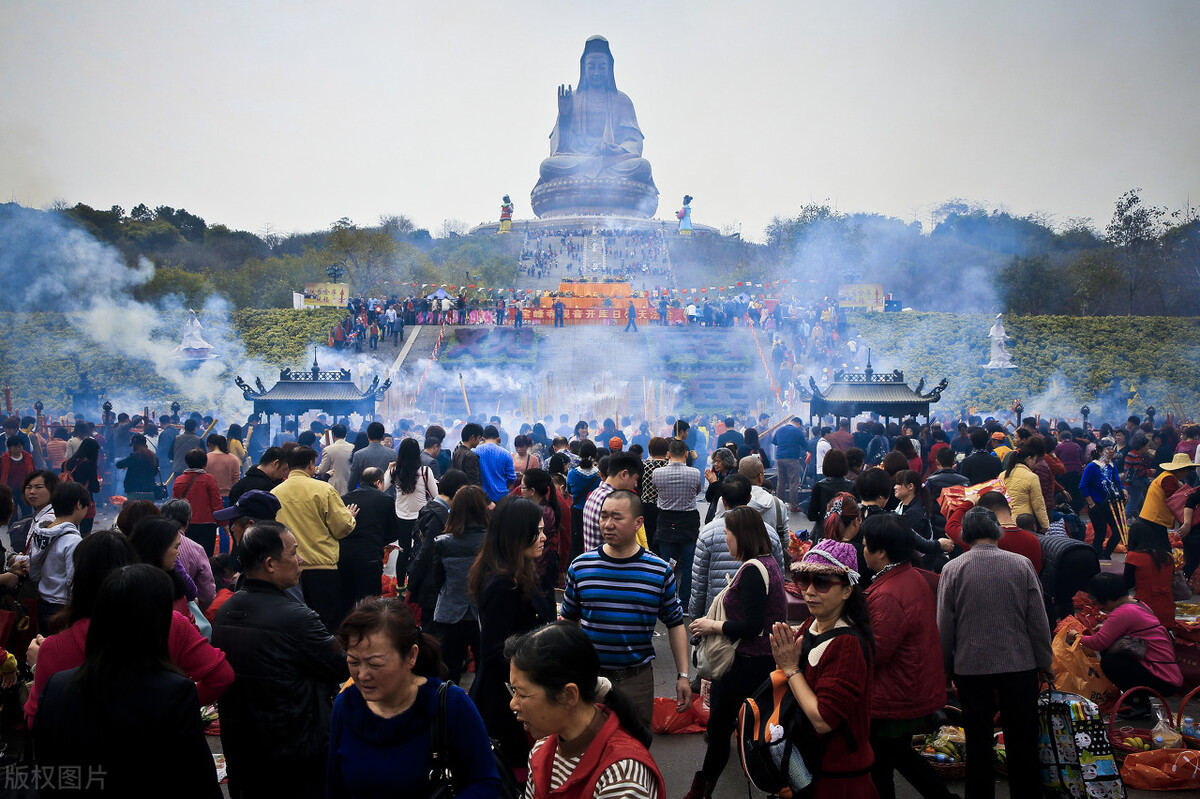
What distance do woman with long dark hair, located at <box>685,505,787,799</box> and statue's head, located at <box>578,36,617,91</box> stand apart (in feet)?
Answer: 200

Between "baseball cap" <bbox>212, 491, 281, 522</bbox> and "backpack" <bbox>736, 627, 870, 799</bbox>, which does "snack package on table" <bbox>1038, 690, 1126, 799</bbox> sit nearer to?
"backpack" <bbox>736, 627, 870, 799</bbox>

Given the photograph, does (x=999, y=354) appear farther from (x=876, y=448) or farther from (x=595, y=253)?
(x=595, y=253)

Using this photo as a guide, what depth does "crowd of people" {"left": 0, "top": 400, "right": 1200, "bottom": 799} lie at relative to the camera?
2.38m

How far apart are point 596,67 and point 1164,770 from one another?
61.6m

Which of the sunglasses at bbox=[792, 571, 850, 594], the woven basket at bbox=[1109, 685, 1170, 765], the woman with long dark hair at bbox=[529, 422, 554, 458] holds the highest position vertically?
the sunglasses at bbox=[792, 571, 850, 594]

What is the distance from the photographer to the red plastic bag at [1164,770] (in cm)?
425

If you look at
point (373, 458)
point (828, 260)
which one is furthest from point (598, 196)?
point (373, 458)

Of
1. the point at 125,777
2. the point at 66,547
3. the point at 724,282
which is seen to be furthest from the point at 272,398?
the point at 724,282

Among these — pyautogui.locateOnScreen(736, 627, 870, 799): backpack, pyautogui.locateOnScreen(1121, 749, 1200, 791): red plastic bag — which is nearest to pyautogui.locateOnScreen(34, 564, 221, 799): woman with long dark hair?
pyautogui.locateOnScreen(736, 627, 870, 799): backpack

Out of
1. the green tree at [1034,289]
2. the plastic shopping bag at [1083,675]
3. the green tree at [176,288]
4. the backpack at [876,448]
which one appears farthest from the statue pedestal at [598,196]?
the plastic shopping bag at [1083,675]

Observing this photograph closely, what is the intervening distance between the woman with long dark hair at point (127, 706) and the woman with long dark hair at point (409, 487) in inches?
179

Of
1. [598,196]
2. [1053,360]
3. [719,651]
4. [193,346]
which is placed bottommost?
[719,651]

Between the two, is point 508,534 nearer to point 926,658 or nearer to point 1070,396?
point 926,658

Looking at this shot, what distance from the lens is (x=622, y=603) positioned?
347cm
